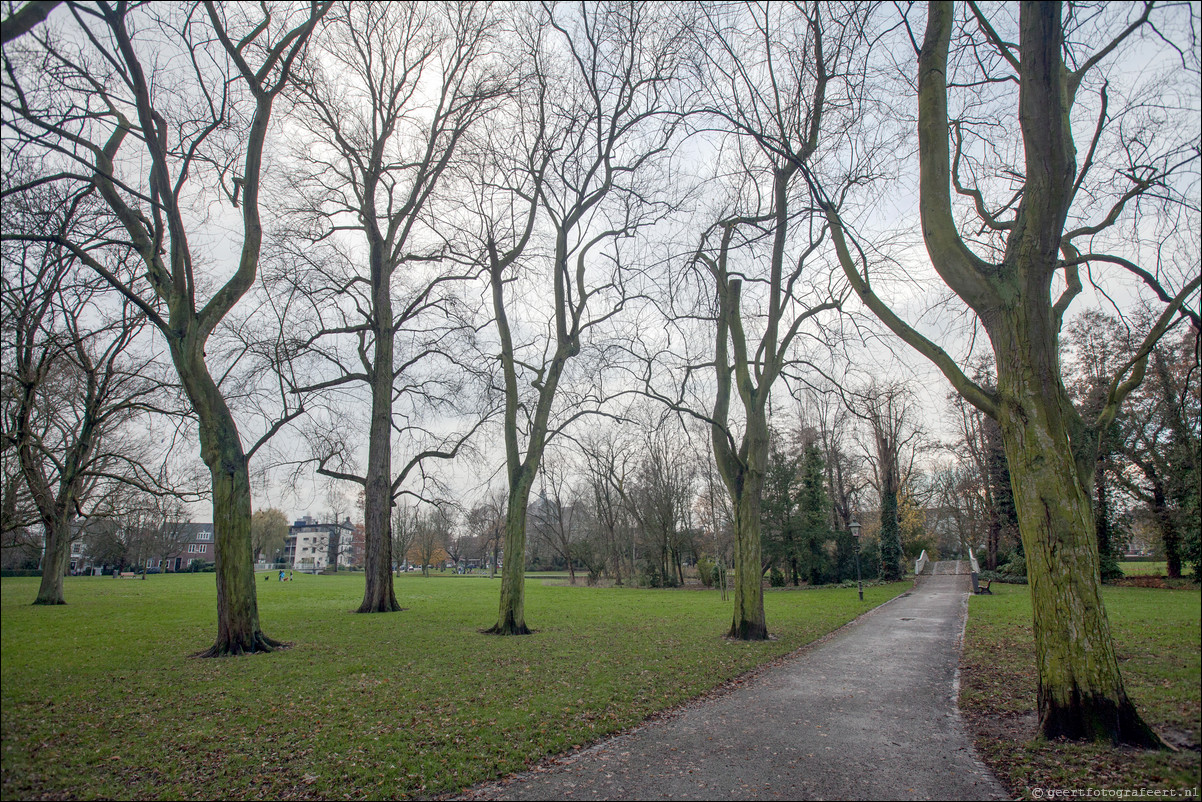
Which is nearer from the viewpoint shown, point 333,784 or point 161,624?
point 333,784

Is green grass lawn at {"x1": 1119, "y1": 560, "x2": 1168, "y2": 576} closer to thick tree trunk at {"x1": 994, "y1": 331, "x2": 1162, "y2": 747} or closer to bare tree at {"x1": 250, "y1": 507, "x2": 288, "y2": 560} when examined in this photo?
thick tree trunk at {"x1": 994, "y1": 331, "x2": 1162, "y2": 747}

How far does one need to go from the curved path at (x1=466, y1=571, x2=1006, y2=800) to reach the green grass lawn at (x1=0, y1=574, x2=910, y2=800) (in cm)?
50

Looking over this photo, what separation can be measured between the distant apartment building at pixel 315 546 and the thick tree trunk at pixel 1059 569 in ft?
255

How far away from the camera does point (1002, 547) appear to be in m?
29.6

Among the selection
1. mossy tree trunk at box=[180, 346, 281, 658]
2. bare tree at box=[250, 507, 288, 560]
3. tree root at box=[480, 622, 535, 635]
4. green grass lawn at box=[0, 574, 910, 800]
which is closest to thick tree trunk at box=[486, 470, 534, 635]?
tree root at box=[480, 622, 535, 635]

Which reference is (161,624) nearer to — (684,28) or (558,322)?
(558,322)

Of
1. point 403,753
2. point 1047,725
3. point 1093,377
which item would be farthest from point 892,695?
point 1093,377

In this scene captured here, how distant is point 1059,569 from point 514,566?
10.3m

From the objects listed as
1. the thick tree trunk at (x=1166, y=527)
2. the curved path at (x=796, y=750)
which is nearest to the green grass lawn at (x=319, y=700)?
the curved path at (x=796, y=750)

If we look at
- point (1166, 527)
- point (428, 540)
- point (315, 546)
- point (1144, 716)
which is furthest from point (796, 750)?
point (315, 546)

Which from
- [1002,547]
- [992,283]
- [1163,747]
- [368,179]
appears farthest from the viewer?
[1002,547]

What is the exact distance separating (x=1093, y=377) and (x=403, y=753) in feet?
90.5

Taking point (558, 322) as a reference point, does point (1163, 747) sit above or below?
below

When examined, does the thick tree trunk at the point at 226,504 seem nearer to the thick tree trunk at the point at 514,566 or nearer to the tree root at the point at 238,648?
the tree root at the point at 238,648
